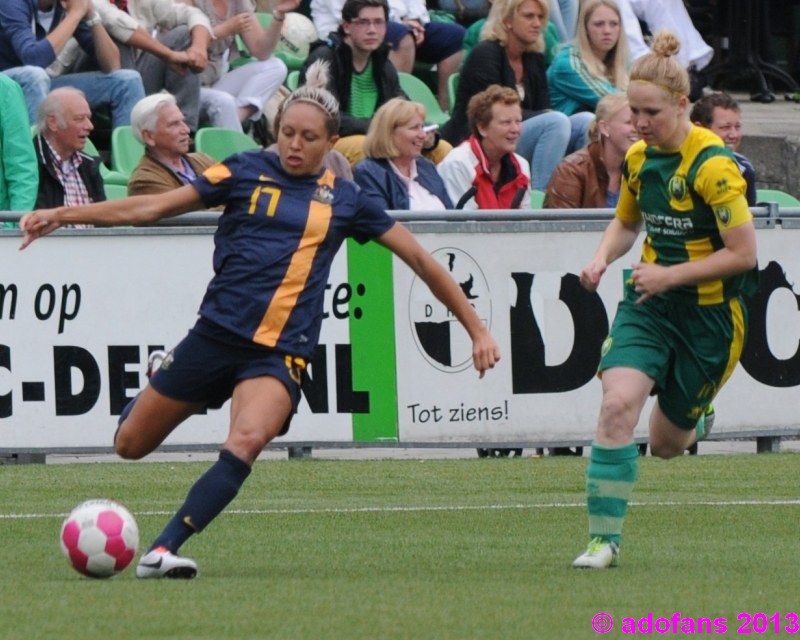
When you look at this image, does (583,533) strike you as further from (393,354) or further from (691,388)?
(393,354)

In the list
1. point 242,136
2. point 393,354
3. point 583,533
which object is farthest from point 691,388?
point 242,136

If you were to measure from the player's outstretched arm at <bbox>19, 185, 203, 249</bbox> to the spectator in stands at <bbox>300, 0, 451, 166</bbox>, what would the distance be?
6577 mm

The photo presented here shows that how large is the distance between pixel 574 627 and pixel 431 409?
19.2 ft

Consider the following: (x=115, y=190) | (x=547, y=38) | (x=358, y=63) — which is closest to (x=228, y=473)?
(x=115, y=190)

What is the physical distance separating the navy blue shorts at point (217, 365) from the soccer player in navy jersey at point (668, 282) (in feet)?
4.06

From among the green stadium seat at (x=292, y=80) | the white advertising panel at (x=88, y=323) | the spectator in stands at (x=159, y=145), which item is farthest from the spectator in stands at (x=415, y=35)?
the white advertising panel at (x=88, y=323)

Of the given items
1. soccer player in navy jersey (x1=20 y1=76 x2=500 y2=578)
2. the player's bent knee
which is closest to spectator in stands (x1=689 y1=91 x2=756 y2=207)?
the player's bent knee

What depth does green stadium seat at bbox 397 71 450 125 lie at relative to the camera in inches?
627

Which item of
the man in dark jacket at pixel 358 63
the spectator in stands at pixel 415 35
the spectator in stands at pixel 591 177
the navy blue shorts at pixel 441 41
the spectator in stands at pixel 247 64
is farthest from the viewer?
the navy blue shorts at pixel 441 41

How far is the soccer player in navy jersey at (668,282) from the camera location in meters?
7.38

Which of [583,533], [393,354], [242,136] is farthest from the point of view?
[242,136]

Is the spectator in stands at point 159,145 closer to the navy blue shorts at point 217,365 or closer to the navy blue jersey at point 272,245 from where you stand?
the navy blue jersey at point 272,245

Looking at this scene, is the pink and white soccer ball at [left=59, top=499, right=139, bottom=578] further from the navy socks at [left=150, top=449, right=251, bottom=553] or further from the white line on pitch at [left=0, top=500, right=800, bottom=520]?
the white line on pitch at [left=0, top=500, right=800, bottom=520]

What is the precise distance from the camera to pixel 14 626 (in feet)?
19.3
